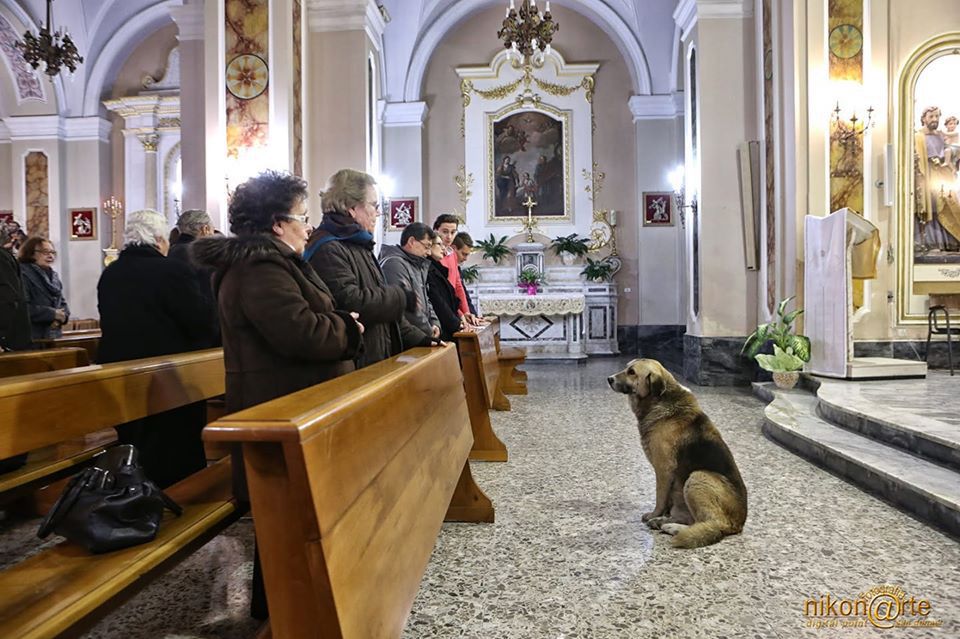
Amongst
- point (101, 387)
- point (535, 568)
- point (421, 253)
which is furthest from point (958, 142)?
point (101, 387)

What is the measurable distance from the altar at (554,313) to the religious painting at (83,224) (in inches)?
294

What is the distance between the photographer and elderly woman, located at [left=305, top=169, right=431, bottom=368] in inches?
101

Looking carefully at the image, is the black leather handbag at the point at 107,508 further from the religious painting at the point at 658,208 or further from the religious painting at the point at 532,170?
the religious painting at the point at 658,208

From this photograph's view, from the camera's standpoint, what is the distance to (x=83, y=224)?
1294 centimetres

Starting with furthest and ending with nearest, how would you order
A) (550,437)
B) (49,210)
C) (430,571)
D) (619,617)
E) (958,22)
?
(49,210), (958,22), (550,437), (430,571), (619,617)

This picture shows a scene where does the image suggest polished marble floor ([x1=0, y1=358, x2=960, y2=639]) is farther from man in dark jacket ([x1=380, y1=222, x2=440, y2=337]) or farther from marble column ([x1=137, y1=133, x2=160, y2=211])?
marble column ([x1=137, y1=133, x2=160, y2=211])

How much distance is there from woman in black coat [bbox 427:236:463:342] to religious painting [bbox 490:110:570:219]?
7798mm

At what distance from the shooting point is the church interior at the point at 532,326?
1870mm

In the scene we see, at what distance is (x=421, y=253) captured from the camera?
392cm

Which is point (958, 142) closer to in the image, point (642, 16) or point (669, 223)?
point (669, 223)

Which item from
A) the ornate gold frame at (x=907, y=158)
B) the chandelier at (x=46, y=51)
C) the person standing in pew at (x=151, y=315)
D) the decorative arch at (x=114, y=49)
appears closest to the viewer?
the person standing in pew at (x=151, y=315)

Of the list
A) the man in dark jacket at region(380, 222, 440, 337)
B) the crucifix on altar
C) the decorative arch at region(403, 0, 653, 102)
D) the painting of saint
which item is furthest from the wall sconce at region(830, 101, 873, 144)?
the crucifix on altar

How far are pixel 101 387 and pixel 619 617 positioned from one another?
74.7 inches

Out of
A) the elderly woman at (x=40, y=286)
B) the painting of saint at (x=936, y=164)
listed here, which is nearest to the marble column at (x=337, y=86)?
the elderly woman at (x=40, y=286)
